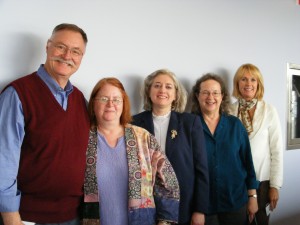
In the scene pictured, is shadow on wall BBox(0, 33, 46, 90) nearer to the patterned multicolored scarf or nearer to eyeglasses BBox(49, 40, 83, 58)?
eyeglasses BBox(49, 40, 83, 58)

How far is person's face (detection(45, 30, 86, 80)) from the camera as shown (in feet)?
4.53

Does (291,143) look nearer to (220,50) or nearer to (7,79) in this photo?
(220,50)

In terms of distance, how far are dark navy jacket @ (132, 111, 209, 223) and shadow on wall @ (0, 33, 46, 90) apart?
73 centimetres

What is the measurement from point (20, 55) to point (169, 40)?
1113mm

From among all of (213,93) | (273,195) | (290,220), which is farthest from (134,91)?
(290,220)

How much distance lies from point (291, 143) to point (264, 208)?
1.21 meters

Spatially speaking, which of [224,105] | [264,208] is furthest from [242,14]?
[264,208]

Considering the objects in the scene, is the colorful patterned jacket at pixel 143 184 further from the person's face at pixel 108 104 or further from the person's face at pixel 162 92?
the person's face at pixel 162 92

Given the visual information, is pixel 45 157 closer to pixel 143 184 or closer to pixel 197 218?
pixel 143 184

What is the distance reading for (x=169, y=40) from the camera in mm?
2186

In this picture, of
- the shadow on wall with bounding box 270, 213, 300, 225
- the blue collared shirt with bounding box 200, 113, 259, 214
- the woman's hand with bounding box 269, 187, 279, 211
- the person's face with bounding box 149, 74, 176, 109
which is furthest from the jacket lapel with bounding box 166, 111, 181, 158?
the shadow on wall with bounding box 270, 213, 300, 225

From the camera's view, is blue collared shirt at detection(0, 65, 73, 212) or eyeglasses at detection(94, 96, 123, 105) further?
eyeglasses at detection(94, 96, 123, 105)

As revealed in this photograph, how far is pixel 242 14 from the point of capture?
2.71 meters

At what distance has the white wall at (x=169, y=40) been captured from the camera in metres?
1.57
